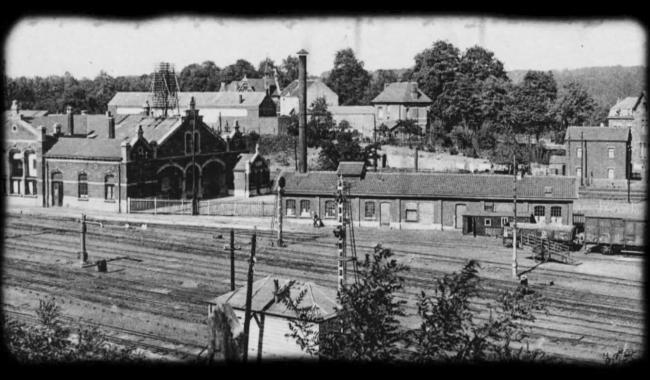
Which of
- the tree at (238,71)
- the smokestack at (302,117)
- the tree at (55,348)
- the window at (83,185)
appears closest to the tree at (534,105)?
the smokestack at (302,117)

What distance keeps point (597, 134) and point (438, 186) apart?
25.1 meters

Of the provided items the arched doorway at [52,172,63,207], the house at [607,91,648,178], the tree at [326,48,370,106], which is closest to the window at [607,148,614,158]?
the house at [607,91,648,178]

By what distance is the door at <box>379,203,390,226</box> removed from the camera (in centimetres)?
4503

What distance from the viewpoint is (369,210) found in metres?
45.3

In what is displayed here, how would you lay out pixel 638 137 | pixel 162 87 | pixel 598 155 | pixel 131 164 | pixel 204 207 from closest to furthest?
pixel 131 164
pixel 204 207
pixel 598 155
pixel 162 87
pixel 638 137

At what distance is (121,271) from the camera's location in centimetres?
3309

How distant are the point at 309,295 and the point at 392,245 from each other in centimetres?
2053

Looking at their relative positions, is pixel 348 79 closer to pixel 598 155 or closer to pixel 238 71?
pixel 238 71

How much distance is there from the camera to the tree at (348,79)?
107375mm

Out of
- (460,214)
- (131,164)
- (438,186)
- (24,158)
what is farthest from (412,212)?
(24,158)

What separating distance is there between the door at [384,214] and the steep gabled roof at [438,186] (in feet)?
2.47

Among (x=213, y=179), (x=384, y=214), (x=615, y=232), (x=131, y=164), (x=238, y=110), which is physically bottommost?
(x=615, y=232)

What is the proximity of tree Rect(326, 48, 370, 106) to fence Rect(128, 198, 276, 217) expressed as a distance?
186 feet

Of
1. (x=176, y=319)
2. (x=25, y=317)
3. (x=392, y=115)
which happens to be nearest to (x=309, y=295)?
(x=176, y=319)
